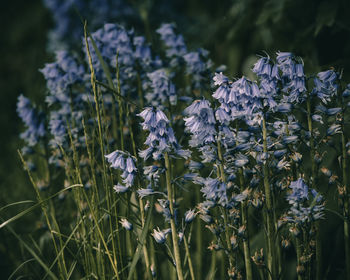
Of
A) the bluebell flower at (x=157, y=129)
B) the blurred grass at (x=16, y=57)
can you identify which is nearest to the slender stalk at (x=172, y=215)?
the bluebell flower at (x=157, y=129)

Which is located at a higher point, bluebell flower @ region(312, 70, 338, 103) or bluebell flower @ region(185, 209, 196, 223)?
bluebell flower @ region(312, 70, 338, 103)

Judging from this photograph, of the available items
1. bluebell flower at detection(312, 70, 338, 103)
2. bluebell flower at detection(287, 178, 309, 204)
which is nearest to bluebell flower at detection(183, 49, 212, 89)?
bluebell flower at detection(312, 70, 338, 103)

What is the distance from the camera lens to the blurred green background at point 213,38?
101 inches

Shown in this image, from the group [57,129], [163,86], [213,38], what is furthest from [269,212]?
[213,38]

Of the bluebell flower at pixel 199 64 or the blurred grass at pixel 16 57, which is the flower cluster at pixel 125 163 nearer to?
the bluebell flower at pixel 199 64

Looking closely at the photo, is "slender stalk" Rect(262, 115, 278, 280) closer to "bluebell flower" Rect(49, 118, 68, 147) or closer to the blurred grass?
"bluebell flower" Rect(49, 118, 68, 147)

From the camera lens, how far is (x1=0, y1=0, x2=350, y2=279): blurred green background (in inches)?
101

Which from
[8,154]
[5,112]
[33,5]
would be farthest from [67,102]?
[33,5]

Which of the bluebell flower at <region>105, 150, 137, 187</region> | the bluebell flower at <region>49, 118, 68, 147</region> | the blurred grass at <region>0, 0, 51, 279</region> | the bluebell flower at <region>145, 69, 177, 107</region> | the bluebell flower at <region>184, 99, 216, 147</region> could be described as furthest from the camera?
the blurred grass at <region>0, 0, 51, 279</region>

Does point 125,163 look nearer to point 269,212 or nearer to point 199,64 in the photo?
point 269,212

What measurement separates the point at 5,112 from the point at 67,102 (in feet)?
14.9

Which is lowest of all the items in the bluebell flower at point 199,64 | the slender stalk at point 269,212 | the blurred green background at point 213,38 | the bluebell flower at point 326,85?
the slender stalk at point 269,212

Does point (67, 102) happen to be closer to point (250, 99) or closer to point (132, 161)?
point (132, 161)

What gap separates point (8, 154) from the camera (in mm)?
5324
